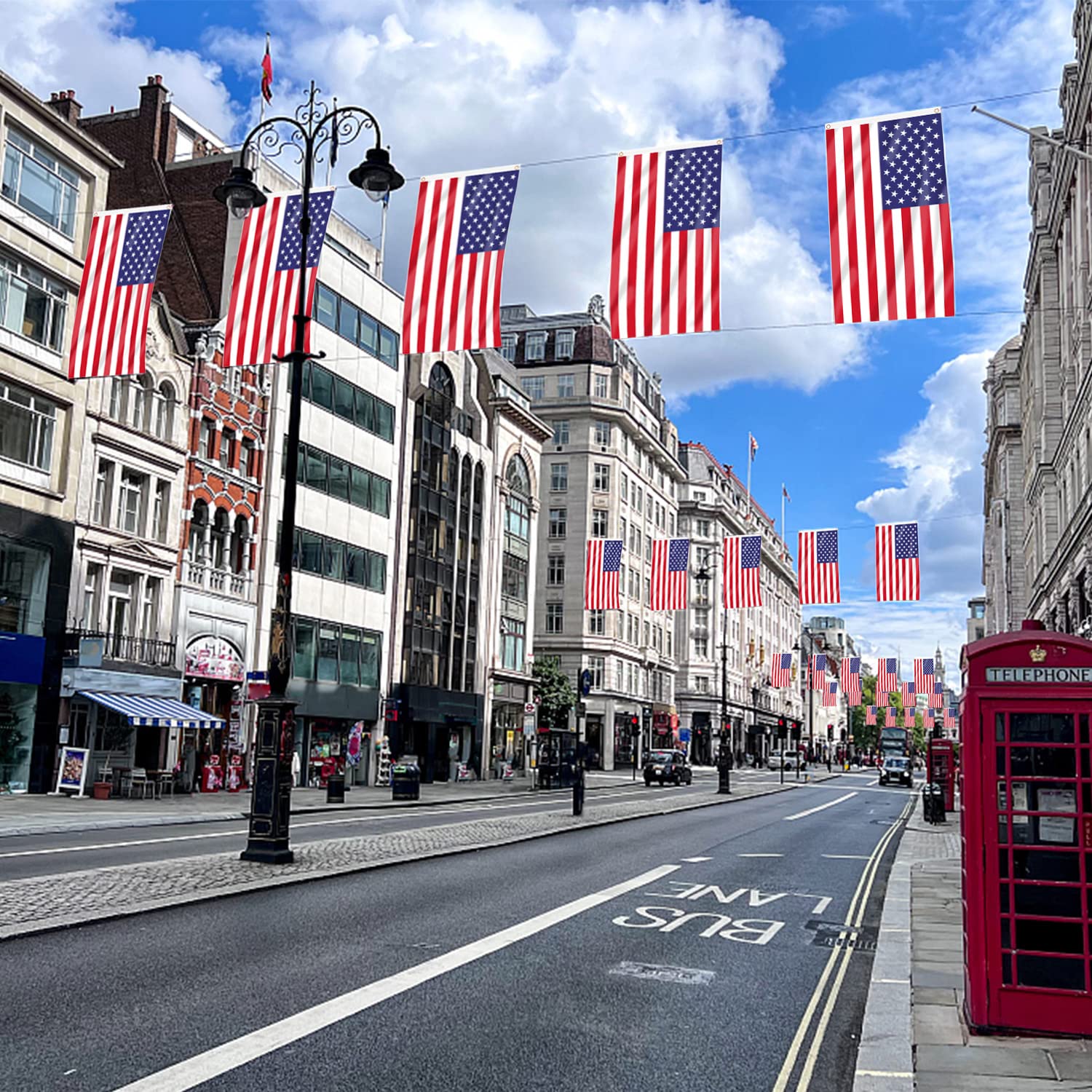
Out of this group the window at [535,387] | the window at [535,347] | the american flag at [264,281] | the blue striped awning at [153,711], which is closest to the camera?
the american flag at [264,281]

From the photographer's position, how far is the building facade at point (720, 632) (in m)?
99.9

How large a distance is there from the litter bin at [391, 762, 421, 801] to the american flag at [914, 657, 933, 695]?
38.5m

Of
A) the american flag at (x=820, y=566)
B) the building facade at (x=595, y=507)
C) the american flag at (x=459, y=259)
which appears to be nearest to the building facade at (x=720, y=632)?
the building facade at (x=595, y=507)

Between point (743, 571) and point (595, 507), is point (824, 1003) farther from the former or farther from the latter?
point (595, 507)

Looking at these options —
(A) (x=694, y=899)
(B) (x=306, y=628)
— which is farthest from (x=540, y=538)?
(A) (x=694, y=899)

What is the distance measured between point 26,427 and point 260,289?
12.2 m

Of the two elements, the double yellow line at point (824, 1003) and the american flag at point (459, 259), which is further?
the american flag at point (459, 259)

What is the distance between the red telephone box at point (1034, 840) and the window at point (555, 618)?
71774 mm

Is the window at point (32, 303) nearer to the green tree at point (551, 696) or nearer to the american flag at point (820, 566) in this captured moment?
the american flag at point (820, 566)

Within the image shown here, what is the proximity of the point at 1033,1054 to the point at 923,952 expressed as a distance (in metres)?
3.90

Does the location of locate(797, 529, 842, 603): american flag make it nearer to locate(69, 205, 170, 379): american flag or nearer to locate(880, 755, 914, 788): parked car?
locate(69, 205, 170, 379): american flag

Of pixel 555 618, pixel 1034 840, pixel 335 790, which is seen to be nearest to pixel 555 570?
pixel 555 618

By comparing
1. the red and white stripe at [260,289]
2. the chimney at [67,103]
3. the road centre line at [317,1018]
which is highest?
the chimney at [67,103]

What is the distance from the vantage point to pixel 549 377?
84.6 meters
